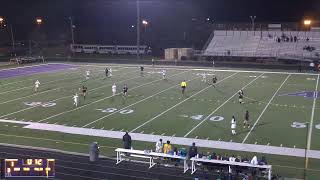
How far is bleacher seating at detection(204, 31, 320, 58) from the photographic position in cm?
6341

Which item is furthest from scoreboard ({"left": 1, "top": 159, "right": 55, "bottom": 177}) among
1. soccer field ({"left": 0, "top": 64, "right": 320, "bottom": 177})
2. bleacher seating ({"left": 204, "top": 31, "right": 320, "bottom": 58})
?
bleacher seating ({"left": 204, "top": 31, "right": 320, "bottom": 58})

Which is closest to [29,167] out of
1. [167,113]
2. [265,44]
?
[167,113]

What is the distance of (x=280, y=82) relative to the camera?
4075 centimetres

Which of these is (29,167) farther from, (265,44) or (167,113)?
(265,44)

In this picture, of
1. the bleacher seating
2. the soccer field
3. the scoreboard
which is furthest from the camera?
the bleacher seating

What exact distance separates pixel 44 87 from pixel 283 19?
153ft

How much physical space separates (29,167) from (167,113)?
14567 millimetres

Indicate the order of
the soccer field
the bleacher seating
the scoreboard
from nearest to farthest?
the scoreboard → the soccer field → the bleacher seating

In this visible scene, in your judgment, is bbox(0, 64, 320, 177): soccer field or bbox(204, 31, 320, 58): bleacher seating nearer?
bbox(0, 64, 320, 177): soccer field

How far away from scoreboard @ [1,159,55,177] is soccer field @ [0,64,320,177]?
19.7 ft

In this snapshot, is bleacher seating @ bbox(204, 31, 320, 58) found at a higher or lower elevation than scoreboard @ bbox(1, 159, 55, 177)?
higher

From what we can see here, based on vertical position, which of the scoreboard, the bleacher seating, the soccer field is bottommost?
the soccer field

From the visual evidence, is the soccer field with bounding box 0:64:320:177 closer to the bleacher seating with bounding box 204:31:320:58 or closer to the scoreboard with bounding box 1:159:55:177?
the scoreboard with bounding box 1:159:55:177

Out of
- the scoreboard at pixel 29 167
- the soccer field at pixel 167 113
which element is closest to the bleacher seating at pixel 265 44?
the soccer field at pixel 167 113
